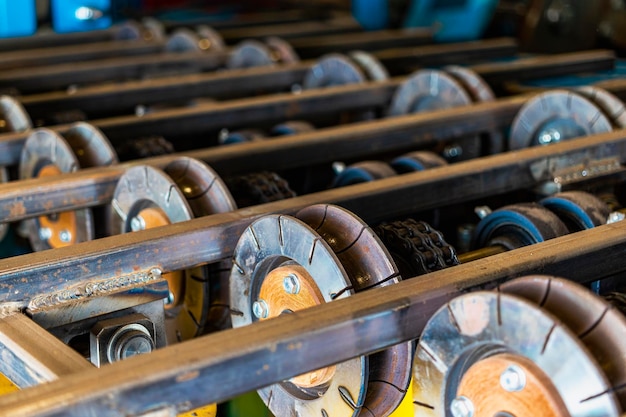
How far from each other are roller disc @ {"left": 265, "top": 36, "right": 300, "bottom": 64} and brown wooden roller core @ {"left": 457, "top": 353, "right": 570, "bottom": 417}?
9.83ft

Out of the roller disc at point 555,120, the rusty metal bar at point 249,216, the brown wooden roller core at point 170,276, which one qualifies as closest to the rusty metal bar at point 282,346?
the rusty metal bar at point 249,216

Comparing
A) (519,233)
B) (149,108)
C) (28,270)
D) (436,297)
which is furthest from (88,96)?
(436,297)

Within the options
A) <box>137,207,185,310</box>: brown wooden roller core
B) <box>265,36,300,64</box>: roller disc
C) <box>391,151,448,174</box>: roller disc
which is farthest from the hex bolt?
<box>265,36,300,64</box>: roller disc

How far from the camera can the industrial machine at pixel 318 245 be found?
4.87 ft

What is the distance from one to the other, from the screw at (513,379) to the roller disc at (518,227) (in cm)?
70

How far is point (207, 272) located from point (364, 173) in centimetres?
64

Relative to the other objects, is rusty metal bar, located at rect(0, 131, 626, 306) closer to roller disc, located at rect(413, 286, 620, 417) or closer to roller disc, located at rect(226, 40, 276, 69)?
roller disc, located at rect(413, 286, 620, 417)

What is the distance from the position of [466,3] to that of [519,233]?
313 cm

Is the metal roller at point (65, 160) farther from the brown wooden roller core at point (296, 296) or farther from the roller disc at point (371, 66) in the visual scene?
the roller disc at point (371, 66)

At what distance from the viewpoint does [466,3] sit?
5105 mm

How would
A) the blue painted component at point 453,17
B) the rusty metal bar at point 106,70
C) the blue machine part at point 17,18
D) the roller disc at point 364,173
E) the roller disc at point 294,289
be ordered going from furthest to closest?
the blue painted component at point 453,17 < the blue machine part at point 17,18 < the rusty metal bar at point 106,70 < the roller disc at point 364,173 < the roller disc at point 294,289

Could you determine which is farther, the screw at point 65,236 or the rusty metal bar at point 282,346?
the screw at point 65,236

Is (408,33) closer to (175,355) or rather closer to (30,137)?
(30,137)

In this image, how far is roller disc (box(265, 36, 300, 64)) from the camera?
441cm
